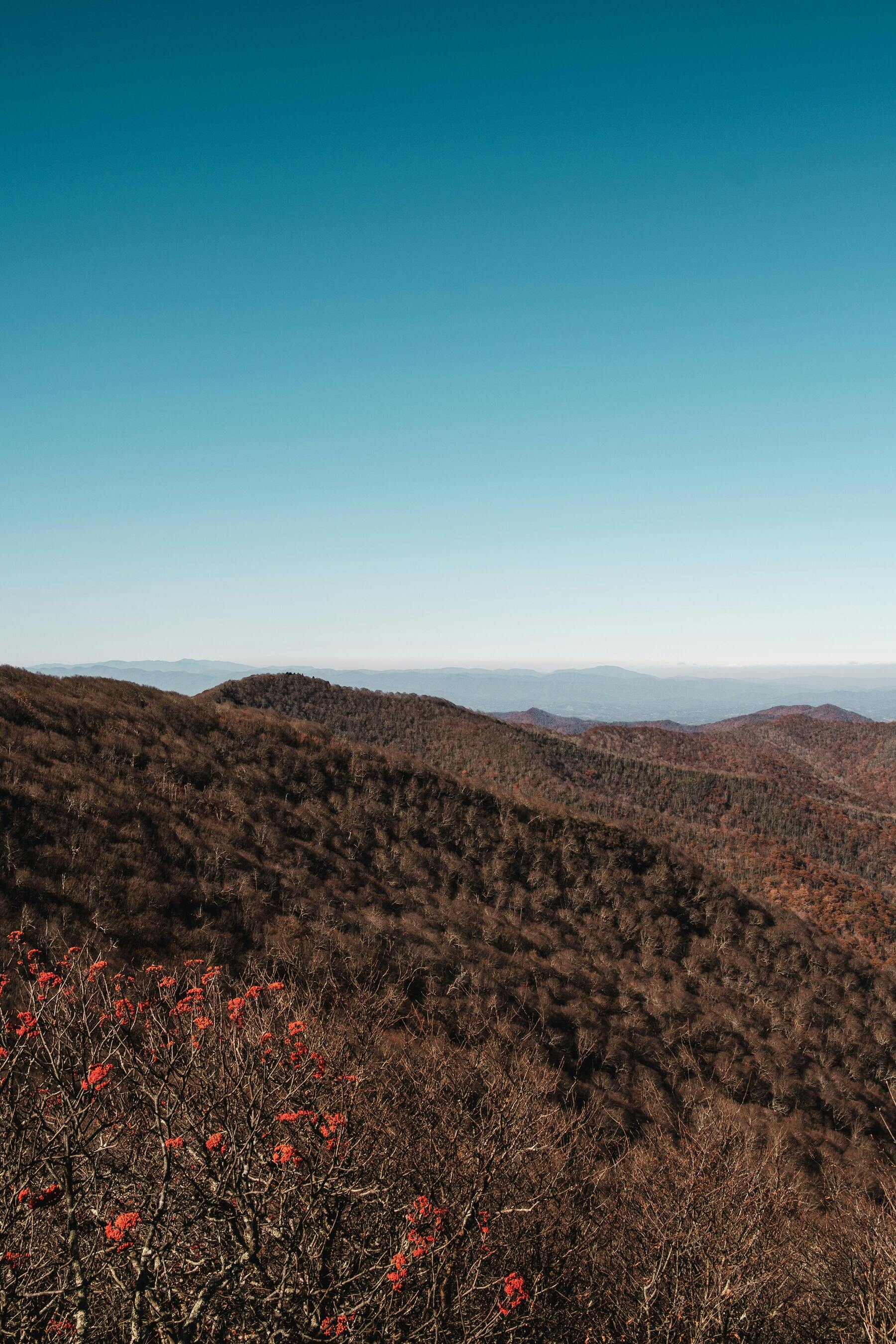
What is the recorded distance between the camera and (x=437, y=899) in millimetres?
24953

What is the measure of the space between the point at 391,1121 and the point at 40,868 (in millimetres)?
12239

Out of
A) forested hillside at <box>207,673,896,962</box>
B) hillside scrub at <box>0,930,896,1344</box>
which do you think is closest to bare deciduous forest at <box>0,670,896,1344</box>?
hillside scrub at <box>0,930,896,1344</box>

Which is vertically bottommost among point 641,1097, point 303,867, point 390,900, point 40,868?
point 641,1097

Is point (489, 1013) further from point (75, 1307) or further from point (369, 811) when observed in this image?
point (75, 1307)

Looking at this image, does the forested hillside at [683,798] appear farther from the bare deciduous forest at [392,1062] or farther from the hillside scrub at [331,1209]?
the hillside scrub at [331,1209]

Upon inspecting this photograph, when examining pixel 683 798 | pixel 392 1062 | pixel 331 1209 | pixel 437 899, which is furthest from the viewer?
pixel 683 798

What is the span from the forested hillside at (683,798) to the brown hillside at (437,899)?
7270mm

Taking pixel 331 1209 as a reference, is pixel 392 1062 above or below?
below

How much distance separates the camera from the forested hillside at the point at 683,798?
52.0 metres

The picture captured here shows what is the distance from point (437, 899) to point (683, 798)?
6237 cm

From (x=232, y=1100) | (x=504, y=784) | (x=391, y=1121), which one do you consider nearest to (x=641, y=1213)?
(x=391, y=1121)

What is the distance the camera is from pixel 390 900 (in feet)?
76.3


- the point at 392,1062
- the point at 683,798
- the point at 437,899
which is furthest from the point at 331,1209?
the point at 683,798

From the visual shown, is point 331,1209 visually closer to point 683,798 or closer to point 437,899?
point 437,899
